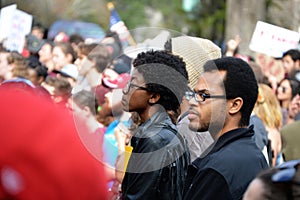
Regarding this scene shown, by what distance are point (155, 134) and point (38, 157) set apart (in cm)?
275

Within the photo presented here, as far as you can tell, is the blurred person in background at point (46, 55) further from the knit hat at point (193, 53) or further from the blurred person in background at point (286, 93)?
the knit hat at point (193, 53)

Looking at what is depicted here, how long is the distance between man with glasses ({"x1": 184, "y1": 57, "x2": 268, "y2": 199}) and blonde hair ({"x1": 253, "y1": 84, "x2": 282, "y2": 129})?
2.95 meters

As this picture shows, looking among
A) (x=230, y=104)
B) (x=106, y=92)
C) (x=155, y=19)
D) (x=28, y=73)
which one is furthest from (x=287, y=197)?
(x=155, y=19)

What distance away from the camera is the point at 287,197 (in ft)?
7.97

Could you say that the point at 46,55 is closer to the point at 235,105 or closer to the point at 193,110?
the point at 193,110

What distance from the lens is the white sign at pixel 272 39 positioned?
10.6 metres

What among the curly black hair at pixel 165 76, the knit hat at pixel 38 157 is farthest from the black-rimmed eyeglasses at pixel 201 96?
the knit hat at pixel 38 157

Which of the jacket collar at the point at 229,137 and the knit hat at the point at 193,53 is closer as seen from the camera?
the jacket collar at the point at 229,137

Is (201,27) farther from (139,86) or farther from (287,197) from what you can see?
→ (287,197)

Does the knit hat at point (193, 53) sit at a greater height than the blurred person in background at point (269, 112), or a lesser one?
greater

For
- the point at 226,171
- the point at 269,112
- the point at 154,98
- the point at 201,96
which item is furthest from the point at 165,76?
the point at 269,112

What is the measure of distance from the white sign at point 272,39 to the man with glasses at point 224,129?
6104 mm

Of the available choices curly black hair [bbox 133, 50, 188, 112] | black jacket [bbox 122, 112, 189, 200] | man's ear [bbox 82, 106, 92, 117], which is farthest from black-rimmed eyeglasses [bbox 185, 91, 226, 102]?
man's ear [bbox 82, 106, 92, 117]

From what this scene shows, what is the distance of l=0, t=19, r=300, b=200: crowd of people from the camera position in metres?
1.71
